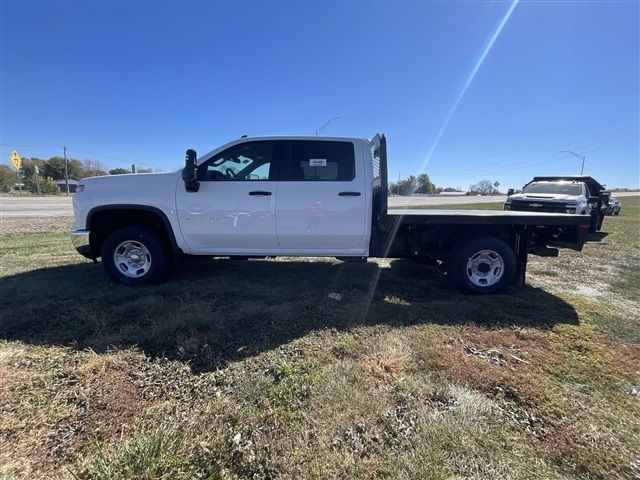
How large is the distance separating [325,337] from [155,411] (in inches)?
60.8

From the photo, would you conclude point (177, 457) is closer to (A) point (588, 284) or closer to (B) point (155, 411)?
(B) point (155, 411)

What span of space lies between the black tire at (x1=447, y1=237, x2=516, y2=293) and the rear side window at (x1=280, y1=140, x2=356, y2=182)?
1752mm

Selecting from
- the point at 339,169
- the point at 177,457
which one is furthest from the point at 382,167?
the point at 177,457

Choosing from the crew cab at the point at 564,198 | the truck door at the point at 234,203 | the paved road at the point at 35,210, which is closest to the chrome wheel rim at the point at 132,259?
the truck door at the point at 234,203

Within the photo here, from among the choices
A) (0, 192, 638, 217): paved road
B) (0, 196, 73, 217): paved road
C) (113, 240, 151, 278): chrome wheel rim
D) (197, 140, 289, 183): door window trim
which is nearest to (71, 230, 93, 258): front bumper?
(113, 240, 151, 278): chrome wheel rim

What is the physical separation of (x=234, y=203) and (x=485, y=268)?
3445 millimetres

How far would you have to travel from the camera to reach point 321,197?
13.8ft

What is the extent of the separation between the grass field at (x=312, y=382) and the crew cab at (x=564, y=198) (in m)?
7.73

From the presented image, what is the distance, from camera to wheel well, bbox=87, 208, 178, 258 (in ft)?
14.4

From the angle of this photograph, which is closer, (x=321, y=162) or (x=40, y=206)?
(x=321, y=162)

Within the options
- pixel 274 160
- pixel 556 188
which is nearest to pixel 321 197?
pixel 274 160

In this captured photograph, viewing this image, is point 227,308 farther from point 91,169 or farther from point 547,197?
point 91,169

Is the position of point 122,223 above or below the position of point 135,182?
below

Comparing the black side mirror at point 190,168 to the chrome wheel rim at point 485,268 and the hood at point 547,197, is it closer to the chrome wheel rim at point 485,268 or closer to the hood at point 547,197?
the chrome wheel rim at point 485,268
